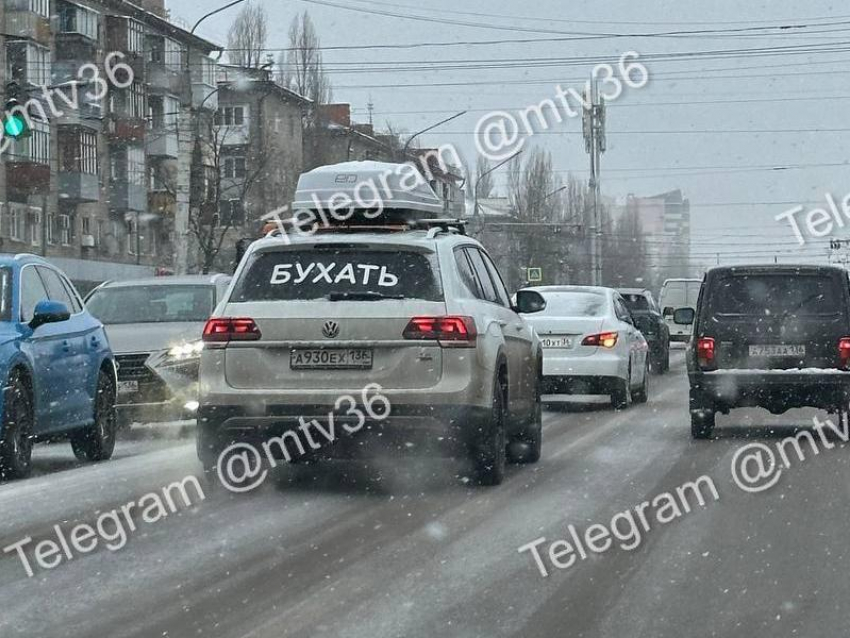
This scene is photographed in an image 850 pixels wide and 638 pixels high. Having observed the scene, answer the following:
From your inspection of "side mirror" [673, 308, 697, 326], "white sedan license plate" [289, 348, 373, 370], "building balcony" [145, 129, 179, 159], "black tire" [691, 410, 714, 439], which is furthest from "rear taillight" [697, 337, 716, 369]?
"building balcony" [145, 129, 179, 159]

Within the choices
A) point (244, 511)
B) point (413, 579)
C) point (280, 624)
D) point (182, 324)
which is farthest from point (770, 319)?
point (280, 624)

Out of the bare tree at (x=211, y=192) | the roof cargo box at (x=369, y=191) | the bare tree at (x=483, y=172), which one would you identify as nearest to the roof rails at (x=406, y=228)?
the roof cargo box at (x=369, y=191)

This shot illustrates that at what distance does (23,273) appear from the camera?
1275cm

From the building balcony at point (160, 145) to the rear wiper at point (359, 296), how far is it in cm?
6066

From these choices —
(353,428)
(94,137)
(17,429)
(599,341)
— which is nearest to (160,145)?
(94,137)

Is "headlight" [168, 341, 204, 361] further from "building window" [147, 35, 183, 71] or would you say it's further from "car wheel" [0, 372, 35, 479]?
"building window" [147, 35, 183, 71]

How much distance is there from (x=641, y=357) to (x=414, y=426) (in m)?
12.1

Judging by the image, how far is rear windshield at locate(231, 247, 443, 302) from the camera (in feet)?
34.5

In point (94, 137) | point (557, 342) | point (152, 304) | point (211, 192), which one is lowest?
point (557, 342)

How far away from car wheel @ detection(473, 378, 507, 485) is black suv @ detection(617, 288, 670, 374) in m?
20.5

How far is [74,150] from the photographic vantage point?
62781mm

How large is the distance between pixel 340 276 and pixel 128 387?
6501mm

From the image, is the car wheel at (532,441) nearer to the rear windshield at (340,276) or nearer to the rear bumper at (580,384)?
the rear windshield at (340,276)

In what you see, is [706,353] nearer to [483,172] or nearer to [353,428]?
[353,428]
